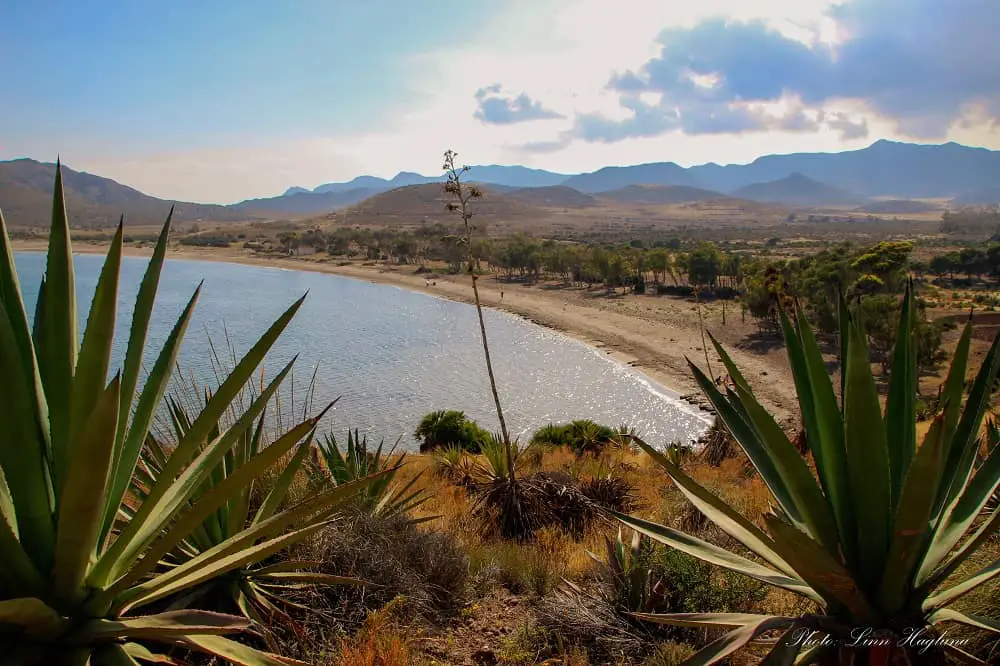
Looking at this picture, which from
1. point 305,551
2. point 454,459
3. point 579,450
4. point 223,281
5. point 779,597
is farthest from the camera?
point 223,281

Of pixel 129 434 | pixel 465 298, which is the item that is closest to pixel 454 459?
pixel 129 434

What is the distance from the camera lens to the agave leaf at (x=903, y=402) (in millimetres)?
2664

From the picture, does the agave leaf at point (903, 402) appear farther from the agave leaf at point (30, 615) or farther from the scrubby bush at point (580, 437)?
the scrubby bush at point (580, 437)

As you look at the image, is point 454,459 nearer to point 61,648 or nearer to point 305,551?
point 305,551

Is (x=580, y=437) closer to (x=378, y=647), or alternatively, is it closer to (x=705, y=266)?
(x=378, y=647)

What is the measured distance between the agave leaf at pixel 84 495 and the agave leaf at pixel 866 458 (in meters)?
2.22

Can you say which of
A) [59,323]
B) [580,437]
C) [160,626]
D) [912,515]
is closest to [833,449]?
[912,515]

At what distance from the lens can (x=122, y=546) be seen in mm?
2168

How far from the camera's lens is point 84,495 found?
1.83 meters

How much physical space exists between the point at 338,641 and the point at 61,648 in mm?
1363

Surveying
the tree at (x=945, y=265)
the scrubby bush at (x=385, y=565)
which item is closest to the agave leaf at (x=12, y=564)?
the scrubby bush at (x=385, y=565)

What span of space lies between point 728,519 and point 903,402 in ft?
2.88

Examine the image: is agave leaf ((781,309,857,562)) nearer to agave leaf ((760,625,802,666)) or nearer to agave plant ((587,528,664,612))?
agave leaf ((760,625,802,666))

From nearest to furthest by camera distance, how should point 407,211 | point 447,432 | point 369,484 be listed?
point 369,484 < point 447,432 < point 407,211
